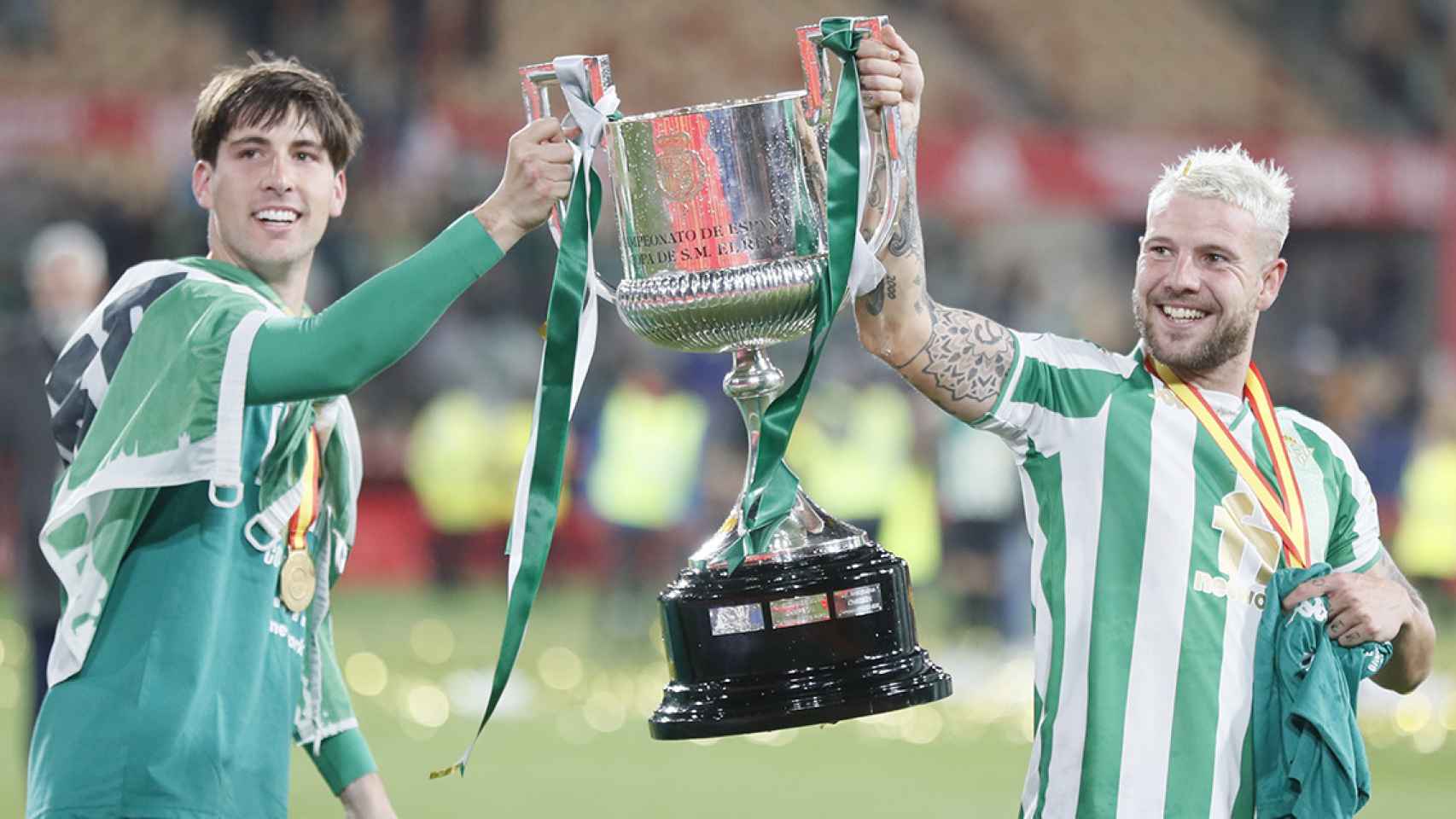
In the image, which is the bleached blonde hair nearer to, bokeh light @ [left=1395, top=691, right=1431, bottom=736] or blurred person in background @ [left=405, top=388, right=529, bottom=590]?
bokeh light @ [left=1395, top=691, right=1431, bottom=736]

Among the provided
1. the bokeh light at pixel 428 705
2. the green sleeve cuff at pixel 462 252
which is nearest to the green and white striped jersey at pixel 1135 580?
the green sleeve cuff at pixel 462 252

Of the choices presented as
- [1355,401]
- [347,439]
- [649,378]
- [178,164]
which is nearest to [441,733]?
[649,378]

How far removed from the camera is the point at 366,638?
1109 centimetres

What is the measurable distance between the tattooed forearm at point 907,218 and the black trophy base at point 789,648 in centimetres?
49

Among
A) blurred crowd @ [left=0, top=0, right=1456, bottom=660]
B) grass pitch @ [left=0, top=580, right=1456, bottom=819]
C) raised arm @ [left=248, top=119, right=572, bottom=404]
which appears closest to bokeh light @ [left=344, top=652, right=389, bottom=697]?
grass pitch @ [left=0, top=580, right=1456, bottom=819]

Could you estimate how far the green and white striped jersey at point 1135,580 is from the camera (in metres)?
3.04

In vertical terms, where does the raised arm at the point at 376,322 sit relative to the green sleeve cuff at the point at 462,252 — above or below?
below

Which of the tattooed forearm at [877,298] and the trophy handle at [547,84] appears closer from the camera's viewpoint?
the trophy handle at [547,84]

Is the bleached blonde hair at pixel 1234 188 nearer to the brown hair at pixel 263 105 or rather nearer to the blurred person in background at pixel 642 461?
the brown hair at pixel 263 105

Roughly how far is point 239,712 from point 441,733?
556 centimetres

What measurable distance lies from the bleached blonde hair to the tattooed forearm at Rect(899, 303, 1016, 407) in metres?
0.33

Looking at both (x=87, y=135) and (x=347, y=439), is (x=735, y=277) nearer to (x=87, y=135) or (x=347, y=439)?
(x=347, y=439)

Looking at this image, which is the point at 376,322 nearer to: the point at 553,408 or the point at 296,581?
the point at 553,408

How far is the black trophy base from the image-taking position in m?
3.09
